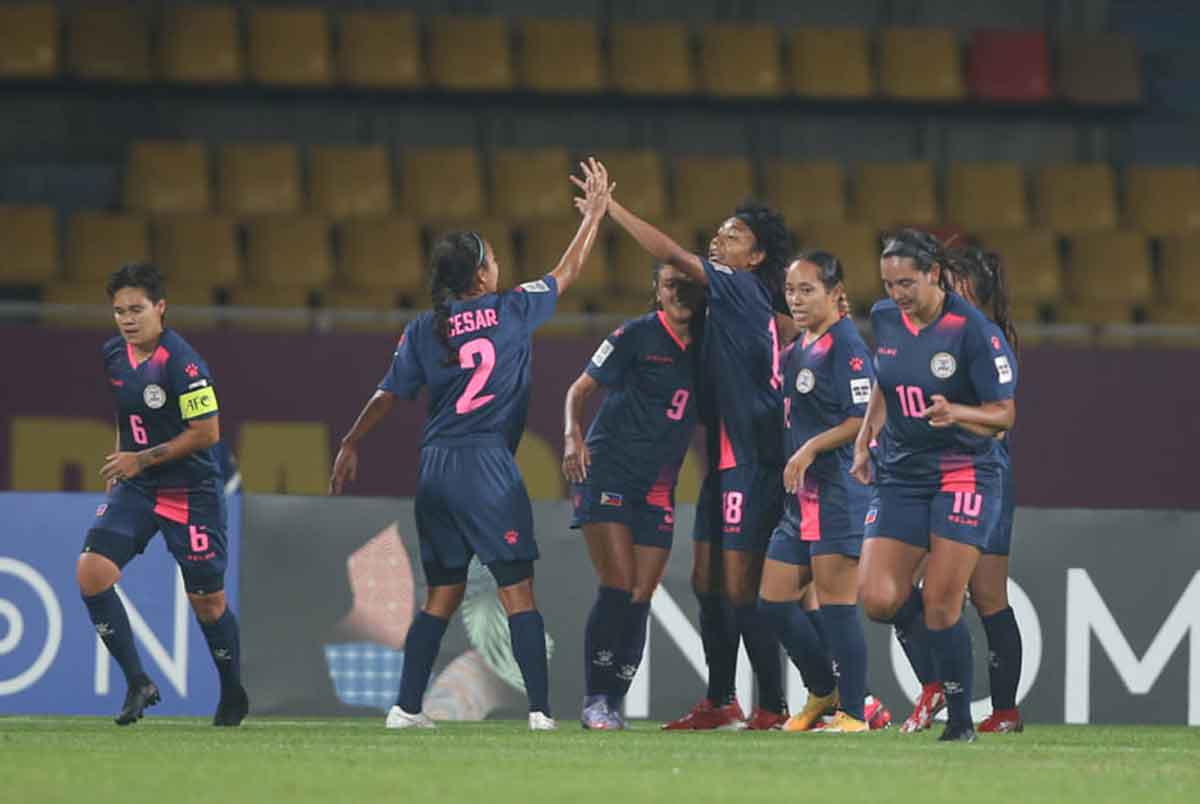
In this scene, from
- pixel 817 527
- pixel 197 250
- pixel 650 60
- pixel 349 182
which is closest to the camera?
pixel 817 527

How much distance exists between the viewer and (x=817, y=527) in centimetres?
897

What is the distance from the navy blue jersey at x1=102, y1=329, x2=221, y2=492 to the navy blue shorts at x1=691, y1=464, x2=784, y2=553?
2.12 metres

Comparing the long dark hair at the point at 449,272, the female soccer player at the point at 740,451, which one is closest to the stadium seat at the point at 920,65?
the female soccer player at the point at 740,451

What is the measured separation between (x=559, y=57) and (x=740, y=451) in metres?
8.95

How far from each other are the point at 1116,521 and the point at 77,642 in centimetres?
520

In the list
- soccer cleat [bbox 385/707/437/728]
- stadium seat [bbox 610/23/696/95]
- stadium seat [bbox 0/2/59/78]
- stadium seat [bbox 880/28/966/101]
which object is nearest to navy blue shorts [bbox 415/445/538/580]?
soccer cleat [bbox 385/707/437/728]

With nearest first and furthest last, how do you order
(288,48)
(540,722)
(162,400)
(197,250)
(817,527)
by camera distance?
(540,722)
(162,400)
(817,527)
(197,250)
(288,48)

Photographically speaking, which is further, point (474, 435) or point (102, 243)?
point (102, 243)

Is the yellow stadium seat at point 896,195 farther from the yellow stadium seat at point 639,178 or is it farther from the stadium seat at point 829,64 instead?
the yellow stadium seat at point 639,178

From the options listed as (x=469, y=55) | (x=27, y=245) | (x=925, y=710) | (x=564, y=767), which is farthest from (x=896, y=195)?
(x=564, y=767)

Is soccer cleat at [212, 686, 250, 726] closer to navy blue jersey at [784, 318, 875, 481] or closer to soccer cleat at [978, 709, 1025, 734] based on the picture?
navy blue jersey at [784, 318, 875, 481]

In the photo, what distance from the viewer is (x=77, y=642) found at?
414 inches

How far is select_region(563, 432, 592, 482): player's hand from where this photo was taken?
361 inches

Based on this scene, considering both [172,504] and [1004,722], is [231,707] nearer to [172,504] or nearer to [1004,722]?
[172,504]
